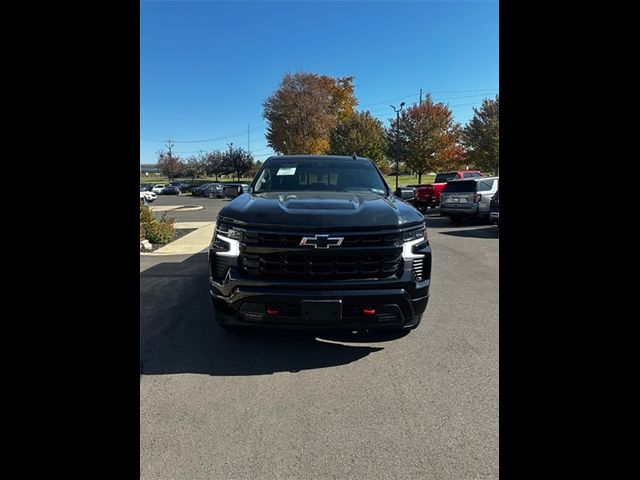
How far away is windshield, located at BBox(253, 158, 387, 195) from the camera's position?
4.64 m

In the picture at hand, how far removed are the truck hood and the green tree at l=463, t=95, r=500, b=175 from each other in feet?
104

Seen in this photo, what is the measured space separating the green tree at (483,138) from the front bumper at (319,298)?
3220cm

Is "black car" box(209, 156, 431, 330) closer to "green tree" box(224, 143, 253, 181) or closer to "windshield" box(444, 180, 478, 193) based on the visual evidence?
"windshield" box(444, 180, 478, 193)

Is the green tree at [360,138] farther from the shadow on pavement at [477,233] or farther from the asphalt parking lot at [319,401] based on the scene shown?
the asphalt parking lot at [319,401]

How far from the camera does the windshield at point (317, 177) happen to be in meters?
4.64

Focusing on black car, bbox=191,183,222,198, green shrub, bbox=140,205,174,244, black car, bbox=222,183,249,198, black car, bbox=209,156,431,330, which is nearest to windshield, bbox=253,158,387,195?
black car, bbox=222,183,249,198

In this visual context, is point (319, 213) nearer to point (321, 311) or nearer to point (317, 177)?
point (321, 311)

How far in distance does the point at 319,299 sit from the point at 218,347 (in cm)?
140

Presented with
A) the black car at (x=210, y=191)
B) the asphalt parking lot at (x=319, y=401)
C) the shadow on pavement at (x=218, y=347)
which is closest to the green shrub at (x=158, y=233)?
the shadow on pavement at (x=218, y=347)

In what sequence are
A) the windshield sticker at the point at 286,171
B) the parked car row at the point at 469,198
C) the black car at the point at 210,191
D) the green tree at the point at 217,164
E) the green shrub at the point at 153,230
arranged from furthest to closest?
the green tree at the point at 217,164 → the black car at the point at 210,191 → the parked car row at the point at 469,198 → the green shrub at the point at 153,230 → the windshield sticker at the point at 286,171
